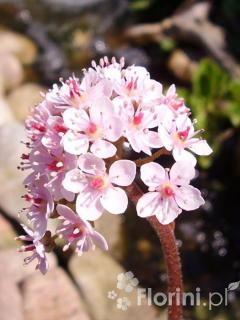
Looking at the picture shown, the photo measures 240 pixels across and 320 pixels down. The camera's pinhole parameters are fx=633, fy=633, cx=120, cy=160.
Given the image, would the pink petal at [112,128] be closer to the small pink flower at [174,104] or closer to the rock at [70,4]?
the small pink flower at [174,104]

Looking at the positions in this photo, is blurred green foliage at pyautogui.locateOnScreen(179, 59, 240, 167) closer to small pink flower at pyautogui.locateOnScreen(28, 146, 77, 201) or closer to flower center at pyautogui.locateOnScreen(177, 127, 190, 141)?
flower center at pyautogui.locateOnScreen(177, 127, 190, 141)

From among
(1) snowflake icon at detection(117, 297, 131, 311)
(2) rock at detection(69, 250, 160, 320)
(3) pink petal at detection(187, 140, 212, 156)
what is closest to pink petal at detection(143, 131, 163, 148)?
(3) pink petal at detection(187, 140, 212, 156)

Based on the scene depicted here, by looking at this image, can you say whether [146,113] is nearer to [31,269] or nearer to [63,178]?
[63,178]

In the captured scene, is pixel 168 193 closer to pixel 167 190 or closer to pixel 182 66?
pixel 167 190

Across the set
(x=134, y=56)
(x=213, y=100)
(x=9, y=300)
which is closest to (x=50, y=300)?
(x=9, y=300)

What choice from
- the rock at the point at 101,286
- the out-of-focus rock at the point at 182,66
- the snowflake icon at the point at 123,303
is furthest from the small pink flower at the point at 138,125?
the out-of-focus rock at the point at 182,66

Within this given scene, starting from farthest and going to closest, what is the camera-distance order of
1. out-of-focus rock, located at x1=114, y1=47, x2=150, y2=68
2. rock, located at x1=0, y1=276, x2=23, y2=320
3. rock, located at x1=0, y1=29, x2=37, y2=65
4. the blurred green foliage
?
rock, located at x1=0, y1=29, x2=37, y2=65 → out-of-focus rock, located at x1=114, y1=47, x2=150, y2=68 → the blurred green foliage → rock, located at x1=0, y1=276, x2=23, y2=320

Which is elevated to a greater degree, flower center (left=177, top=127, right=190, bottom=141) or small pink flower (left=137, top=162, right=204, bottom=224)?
flower center (left=177, top=127, right=190, bottom=141)
